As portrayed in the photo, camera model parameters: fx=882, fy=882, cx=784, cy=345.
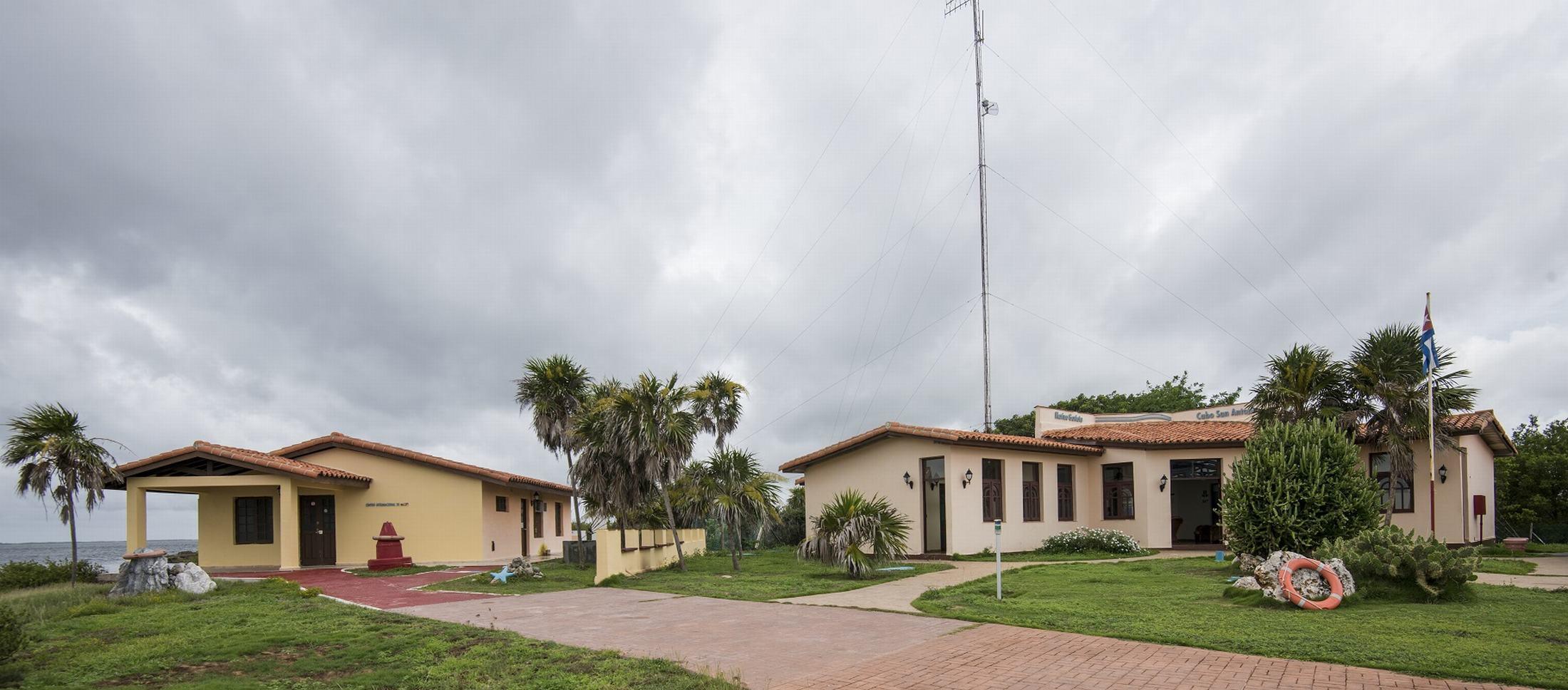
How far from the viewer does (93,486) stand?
20328 millimetres

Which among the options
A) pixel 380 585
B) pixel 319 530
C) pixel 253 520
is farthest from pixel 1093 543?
pixel 253 520

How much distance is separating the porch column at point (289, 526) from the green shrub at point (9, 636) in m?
16.3

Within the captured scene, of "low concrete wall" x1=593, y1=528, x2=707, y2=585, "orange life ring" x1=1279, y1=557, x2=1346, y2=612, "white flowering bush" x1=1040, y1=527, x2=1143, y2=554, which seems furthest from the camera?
"white flowering bush" x1=1040, y1=527, x2=1143, y2=554

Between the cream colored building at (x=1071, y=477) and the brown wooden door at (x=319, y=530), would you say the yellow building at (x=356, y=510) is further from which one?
the cream colored building at (x=1071, y=477)

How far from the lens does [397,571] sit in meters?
20.8

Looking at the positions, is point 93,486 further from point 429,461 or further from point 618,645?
point 618,645

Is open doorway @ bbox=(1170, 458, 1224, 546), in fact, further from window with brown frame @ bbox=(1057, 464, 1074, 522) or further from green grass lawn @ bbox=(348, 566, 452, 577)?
green grass lawn @ bbox=(348, 566, 452, 577)

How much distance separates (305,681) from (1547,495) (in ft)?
116

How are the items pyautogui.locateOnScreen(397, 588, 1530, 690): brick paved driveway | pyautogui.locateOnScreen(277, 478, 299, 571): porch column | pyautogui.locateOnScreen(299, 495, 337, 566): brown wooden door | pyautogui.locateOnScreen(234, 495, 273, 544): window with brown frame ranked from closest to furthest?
pyautogui.locateOnScreen(397, 588, 1530, 690): brick paved driveway, pyautogui.locateOnScreen(277, 478, 299, 571): porch column, pyautogui.locateOnScreen(299, 495, 337, 566): brown wooden door, pyautogui.locateOnScreen(234, 495, 273, 544): window with brown frame

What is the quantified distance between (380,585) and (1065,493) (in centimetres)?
1793

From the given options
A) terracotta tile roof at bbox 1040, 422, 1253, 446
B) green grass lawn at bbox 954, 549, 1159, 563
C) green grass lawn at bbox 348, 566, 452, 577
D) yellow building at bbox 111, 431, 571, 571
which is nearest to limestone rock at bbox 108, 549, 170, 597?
green grass lawn at bbox 348, 566, 452, 577

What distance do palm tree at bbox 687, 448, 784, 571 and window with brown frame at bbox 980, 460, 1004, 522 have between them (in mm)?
5311

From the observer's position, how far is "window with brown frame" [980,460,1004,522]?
23.0 meters

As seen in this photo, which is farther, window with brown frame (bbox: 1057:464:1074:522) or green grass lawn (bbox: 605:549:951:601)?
window with brown frame (bbox: 1057:464:1074:522)
